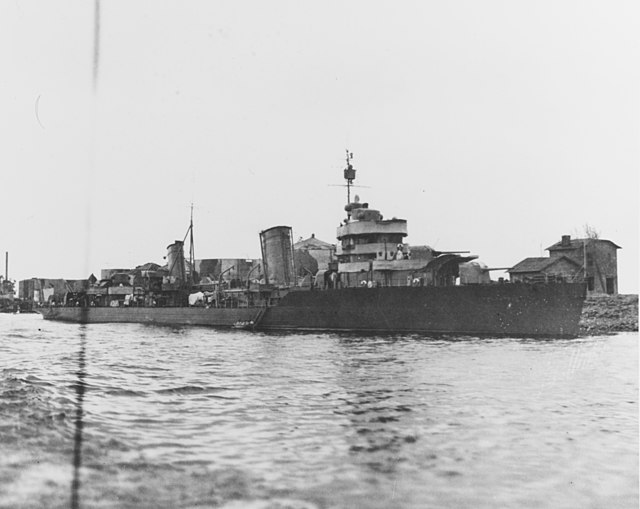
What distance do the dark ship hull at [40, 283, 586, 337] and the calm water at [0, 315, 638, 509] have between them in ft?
38.6

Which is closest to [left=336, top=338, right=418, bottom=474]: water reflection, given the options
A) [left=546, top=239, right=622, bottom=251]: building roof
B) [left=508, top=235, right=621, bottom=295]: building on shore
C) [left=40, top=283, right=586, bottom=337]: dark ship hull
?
[left=40, top=283, right=586, bottom=337]: dark ship hull

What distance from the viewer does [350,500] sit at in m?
5.46

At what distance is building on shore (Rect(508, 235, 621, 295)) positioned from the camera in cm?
4156

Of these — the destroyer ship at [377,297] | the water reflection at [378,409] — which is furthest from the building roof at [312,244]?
the water reflection at [378,409]

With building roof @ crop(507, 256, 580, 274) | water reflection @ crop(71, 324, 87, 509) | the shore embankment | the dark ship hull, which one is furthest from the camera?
building roof @ crop(507, 256, 580, 274)

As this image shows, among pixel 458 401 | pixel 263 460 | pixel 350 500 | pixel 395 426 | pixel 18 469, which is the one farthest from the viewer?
pixel 458 401

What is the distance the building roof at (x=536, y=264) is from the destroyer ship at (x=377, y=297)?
11.9 m

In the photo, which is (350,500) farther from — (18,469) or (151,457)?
(18,469)

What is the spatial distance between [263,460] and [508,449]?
9.39ft

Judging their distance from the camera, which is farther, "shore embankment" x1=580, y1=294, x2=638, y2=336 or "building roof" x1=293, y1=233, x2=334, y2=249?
"building roof" x1=293, y1=233, x2=334, y2=249

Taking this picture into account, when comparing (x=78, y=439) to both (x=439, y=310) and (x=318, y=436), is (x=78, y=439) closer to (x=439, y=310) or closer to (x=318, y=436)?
(x=318, y=436)

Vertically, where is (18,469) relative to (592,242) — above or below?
below

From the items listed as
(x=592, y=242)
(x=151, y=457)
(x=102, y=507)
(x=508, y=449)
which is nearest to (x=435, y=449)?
(x=508, y=449)

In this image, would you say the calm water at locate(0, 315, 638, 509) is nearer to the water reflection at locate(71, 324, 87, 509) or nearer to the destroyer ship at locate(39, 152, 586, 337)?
the water reflection at locate(71, 324, 87, 509)
